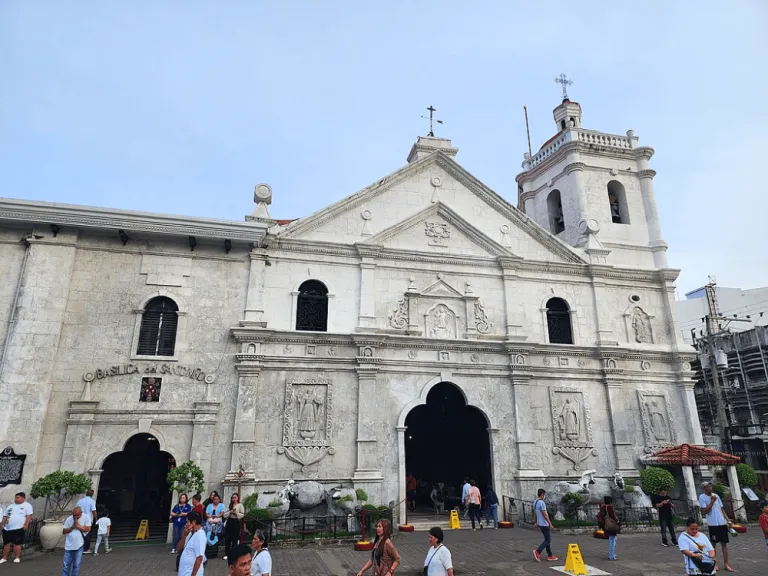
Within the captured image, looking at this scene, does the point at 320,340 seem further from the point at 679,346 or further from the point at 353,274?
the point at 679,346

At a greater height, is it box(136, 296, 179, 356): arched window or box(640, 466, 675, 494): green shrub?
box(136, 296, 179, 356): arched window

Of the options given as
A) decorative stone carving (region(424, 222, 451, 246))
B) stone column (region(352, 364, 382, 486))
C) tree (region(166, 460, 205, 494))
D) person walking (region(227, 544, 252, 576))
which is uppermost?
decorative stone carving (region(424, 222, 451, 246))

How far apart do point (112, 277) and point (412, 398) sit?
37.4ft

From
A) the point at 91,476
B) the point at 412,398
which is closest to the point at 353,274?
the point at 412,398

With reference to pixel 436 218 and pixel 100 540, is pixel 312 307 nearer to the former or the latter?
pixel 436 218

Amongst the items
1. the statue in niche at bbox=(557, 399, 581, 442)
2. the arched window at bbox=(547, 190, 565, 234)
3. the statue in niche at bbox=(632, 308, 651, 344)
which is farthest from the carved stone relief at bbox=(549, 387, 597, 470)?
Result: the arched window at bbox=(547, 190, 565, 234)

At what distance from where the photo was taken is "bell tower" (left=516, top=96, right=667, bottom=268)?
958 inches

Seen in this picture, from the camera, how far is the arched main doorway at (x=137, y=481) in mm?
20391

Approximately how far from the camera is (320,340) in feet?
61.5

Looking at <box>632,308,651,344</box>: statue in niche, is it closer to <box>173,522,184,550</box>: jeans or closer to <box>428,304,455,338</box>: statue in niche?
<box>428,304,455,338</box>: statue in niche

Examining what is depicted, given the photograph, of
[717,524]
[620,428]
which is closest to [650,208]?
[620,428]

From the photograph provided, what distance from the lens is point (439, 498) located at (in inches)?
815

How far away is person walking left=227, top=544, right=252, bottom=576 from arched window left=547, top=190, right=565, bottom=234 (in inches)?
954

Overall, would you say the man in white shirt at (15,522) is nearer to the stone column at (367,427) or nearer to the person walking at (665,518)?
the stone column at (367,427)
